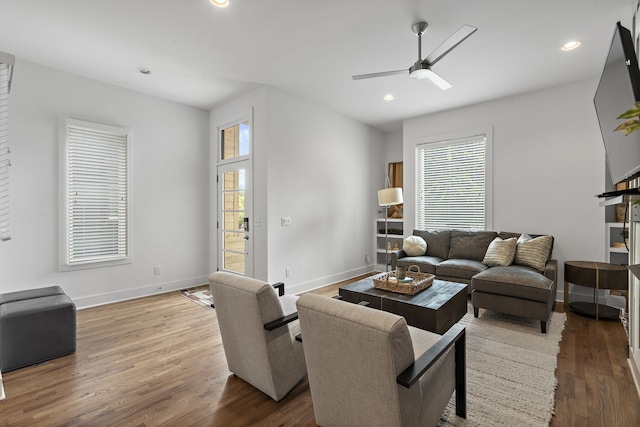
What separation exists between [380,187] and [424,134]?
148 centimetres

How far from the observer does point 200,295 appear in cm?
439

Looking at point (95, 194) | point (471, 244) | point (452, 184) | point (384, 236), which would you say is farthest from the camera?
point (384, 236)

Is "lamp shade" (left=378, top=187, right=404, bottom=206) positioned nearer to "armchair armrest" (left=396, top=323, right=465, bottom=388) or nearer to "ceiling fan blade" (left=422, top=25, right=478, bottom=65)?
"ceiling fan blade" (left=422, top=25, right=478, bottom=65)

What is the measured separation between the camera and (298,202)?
453 cm

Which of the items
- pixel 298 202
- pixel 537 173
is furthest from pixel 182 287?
pixel 537 173

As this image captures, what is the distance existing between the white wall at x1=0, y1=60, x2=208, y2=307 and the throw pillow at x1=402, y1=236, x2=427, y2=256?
329 cm

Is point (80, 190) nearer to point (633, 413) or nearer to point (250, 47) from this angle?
point (250, 47)

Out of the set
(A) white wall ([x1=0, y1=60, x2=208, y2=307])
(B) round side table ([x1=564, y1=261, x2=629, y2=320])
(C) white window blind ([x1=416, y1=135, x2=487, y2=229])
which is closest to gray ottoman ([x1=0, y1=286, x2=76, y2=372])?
(A) white wall ([x1=0, y1=60, x2=208, y2=307])

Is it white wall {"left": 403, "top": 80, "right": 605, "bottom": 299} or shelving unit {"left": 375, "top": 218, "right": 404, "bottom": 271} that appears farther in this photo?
shelving unit {"left": 375, "top": 218, "right": 404, "bottom": 271}

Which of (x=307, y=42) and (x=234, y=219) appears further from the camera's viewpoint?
(x=234, y=219)

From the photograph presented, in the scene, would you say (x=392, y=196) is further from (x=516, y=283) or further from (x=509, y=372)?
(x=509, y=372)

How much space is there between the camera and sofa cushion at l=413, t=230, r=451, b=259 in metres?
4.59

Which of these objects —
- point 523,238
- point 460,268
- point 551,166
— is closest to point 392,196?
point 460,268

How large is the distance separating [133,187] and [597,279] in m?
5.73
